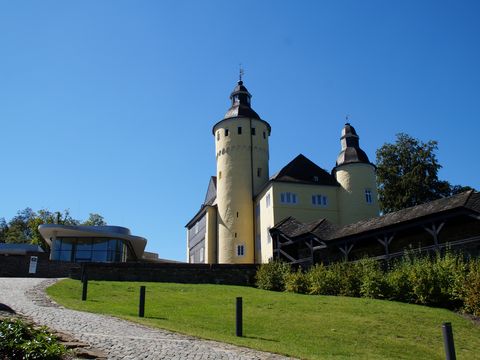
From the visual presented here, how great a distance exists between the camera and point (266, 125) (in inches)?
1842

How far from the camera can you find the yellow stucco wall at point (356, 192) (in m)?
42.3

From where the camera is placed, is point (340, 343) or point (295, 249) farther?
point (295, 249)

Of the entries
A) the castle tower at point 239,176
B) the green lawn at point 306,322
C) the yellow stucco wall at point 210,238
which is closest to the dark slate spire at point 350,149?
the castle tower at point 239,176

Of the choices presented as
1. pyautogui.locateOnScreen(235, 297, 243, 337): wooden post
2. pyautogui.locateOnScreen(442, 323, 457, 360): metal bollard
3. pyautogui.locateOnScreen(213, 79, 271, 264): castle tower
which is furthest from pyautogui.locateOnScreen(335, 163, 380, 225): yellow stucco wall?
pyautogui.locateOnScreen(442, 323, 457, 360): metal bollard

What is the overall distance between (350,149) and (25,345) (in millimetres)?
39074

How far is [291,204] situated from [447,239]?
16.6 m

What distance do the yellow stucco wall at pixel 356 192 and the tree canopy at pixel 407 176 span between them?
755 centimetres

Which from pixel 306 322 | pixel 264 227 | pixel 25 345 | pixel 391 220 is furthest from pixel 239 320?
pixel 264 227

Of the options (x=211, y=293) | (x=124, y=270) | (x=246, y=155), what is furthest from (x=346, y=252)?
(x=246, y=155)

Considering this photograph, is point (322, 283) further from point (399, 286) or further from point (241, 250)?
point (241, 250)

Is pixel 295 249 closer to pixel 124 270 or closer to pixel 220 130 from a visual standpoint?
Result: pixel 124 270

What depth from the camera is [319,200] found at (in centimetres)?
4269

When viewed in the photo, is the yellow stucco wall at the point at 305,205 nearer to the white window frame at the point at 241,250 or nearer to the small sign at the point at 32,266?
the white window frame at the point at 241,250

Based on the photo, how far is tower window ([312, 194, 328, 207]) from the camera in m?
42.4
